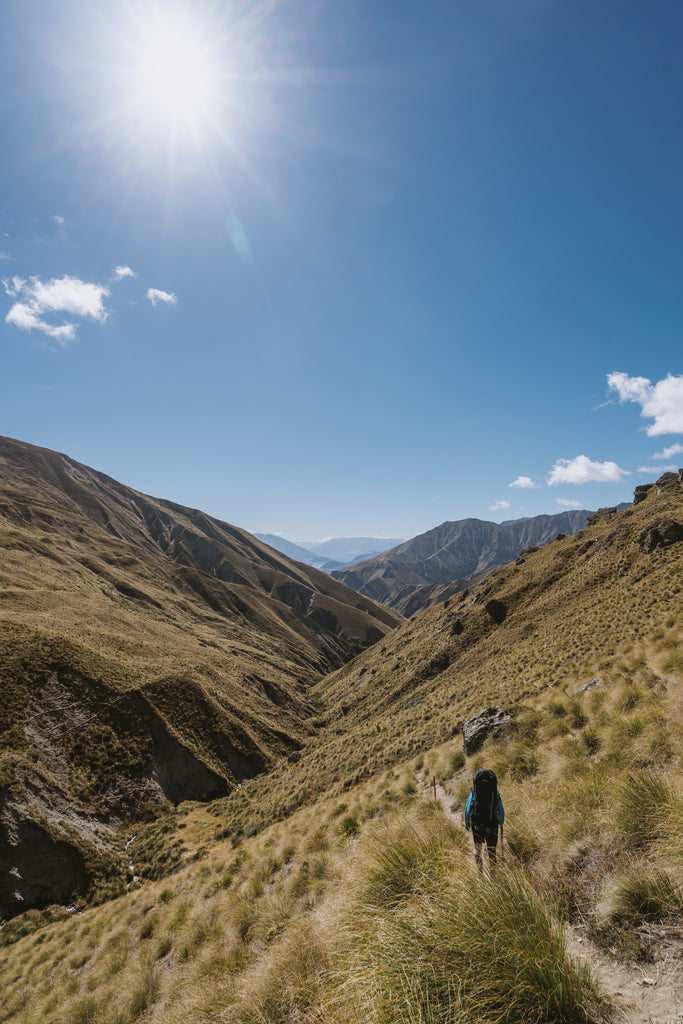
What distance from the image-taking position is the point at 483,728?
1198cm

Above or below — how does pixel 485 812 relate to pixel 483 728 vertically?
above

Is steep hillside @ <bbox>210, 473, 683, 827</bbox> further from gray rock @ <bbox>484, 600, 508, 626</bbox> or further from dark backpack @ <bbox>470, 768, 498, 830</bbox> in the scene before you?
dark backpack @ <bbox>470, 768, 498, 830</bbox>

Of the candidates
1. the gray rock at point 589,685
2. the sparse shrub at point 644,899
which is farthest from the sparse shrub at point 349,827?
the gray rock at point 589,685

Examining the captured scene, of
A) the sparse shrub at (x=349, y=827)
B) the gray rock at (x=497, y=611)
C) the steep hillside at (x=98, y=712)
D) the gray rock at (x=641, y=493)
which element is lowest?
the steep hillside at (x=98, y=712)

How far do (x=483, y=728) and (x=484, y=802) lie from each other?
756 centimetres

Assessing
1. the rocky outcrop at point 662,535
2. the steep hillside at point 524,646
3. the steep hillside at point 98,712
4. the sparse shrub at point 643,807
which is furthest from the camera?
the rocky outcrop at point 662,535

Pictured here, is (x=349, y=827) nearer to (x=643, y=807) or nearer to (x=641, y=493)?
(x=643, y=807)

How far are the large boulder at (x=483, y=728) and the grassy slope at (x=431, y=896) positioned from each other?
465 millimetres

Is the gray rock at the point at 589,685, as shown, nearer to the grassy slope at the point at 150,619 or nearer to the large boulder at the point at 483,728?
the large boulder at the point at 483,728

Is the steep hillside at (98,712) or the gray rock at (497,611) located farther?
the gray rock at (497,611)

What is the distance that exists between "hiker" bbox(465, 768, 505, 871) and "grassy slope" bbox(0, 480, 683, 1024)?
320 millimetres

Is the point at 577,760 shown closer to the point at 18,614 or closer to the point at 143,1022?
the point at 143,1022

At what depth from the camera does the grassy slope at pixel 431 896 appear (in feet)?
11.0

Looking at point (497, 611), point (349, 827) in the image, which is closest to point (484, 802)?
point (349, 827)
